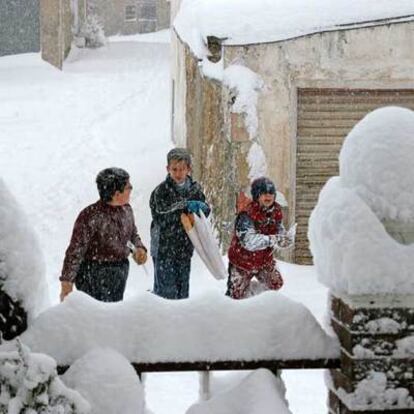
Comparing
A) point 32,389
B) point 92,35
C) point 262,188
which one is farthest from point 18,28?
point 32,389

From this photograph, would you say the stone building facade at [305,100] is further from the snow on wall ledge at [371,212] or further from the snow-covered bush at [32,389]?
the snow-covered bush at [32,389]

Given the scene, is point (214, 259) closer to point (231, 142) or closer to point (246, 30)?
point (231, 142)

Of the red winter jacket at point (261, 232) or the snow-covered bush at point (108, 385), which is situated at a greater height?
the snow-covered bush at point (108, 385)

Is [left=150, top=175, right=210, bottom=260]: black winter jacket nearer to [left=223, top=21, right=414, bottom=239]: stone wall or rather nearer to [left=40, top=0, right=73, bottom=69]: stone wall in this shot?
[left=223, top=21, right=414, bottom=239]: stone wall

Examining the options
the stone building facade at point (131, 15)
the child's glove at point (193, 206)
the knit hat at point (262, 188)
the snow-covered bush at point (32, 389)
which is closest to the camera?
the snow-covered bush at point (32, 389)

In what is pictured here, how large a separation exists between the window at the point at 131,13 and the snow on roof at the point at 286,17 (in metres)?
29.8

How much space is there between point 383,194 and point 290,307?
1.72ft

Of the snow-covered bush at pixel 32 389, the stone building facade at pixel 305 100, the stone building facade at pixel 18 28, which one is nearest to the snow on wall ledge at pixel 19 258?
the snow-covered bush at pixel 32 389

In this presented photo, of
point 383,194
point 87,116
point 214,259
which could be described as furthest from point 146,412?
point 87,116

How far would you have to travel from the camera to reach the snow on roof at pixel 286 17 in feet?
34.4

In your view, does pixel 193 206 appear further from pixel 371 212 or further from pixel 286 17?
pixel 371 212

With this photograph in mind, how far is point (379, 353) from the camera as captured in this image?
119 inches

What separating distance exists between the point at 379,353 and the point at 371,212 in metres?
0.47

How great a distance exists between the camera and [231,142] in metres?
10.4
